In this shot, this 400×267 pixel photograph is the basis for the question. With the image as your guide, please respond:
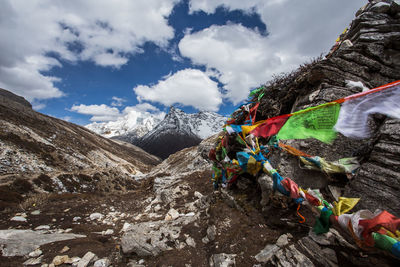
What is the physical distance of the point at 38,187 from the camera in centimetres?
1884

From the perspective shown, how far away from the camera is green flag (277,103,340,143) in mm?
4887

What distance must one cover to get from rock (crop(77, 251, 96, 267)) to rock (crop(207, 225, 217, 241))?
14.6ft

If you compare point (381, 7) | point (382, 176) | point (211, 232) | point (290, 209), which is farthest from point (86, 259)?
point (381, 7)

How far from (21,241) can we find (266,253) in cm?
1016

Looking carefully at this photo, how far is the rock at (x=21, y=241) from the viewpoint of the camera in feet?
20.4

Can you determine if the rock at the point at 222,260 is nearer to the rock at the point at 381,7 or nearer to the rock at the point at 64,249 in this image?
the rock at the point at 64,249

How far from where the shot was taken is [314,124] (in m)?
5.25

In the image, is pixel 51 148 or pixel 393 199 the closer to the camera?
pixel 393 199

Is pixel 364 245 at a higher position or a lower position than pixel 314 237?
higher

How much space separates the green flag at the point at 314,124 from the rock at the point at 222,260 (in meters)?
4.10

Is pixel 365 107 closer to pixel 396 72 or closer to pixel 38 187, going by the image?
pixel 396 72

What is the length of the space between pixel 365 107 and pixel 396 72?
649cm

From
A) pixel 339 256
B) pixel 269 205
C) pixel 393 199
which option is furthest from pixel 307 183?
pixel 339 256

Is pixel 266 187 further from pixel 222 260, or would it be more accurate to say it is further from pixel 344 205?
pixel 222 260
